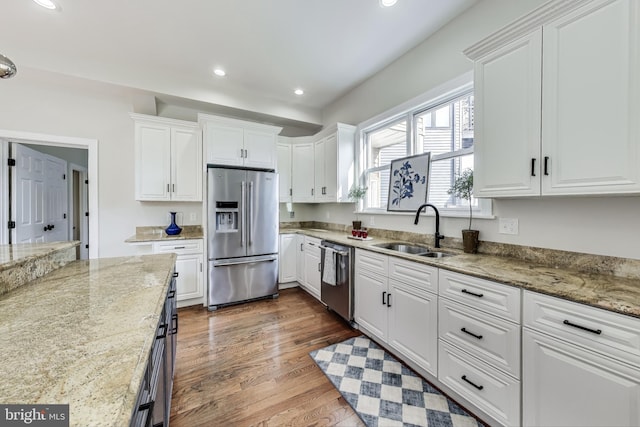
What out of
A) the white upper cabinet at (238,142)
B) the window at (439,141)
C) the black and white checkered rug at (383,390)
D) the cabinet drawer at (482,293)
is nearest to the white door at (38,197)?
the white upper cabinet at (238,142)

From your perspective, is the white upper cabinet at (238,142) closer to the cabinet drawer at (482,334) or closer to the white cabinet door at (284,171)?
the white cabinet door at (284,171)

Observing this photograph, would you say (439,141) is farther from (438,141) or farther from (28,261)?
(28,261)

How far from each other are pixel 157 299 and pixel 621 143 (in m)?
2.27

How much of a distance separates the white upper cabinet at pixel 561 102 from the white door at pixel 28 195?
5.01 meters

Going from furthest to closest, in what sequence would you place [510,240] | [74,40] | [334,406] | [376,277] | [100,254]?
[100,254]
[74,40]
[376,277]
[510,240]
[334,406]

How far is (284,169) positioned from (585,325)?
3.70 metres

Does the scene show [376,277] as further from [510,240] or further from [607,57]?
[607,57]

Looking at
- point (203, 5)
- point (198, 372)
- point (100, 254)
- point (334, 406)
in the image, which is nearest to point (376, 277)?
point (334, 406)

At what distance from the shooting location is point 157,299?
1.08m

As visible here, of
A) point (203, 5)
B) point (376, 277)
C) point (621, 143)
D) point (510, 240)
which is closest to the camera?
point (621, 143)

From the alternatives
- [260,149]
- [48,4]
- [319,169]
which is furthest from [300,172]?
[48,4]

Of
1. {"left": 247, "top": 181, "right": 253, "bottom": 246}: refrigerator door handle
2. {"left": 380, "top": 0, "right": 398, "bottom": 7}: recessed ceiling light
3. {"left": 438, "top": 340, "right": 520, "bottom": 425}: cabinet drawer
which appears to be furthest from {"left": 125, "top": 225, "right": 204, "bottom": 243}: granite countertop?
{"left": 380, "top": 0, "right": 398, "bottom": 7}: recessed ceiling light

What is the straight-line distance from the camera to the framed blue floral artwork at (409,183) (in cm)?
263

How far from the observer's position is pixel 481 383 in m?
1.51
